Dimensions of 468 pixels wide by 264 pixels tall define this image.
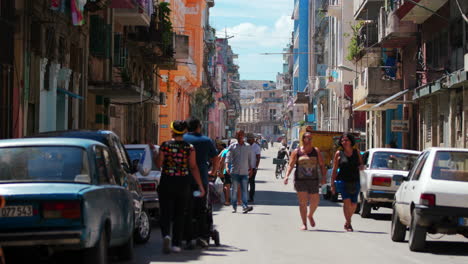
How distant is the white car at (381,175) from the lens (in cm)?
2028

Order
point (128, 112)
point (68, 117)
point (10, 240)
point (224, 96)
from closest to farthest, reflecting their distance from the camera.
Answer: point (10, 240), point (68, 117), point (128, 112), point (224, 96)

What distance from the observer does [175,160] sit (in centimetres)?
1284

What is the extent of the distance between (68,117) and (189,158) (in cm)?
1789

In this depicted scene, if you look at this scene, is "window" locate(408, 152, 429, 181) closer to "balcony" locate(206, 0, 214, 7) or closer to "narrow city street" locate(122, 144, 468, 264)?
"narrow city street" locate(122, 144, 468, 264)


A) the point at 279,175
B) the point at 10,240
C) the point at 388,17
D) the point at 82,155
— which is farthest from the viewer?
the point at 279,175

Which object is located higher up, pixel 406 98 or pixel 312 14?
pixel 312 14

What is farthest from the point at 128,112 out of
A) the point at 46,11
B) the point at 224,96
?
the point at 224,96

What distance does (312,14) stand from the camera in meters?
105

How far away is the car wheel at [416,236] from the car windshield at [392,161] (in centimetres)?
789

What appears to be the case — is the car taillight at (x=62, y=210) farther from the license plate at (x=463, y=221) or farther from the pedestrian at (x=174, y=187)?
the license plate at (x=463, y=221)

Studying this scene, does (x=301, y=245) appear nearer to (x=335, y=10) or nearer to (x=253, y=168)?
(x=253, y=168)

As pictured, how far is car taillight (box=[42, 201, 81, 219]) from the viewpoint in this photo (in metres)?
9.30

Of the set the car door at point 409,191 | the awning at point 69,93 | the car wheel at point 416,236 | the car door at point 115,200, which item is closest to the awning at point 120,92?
the awning at point 69,93

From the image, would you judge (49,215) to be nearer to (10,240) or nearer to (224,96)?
(10,240)
